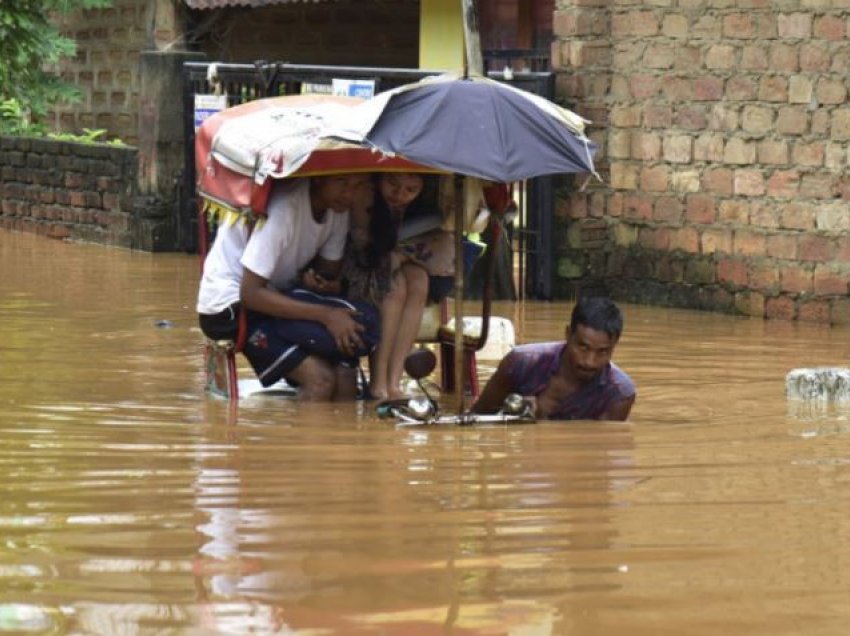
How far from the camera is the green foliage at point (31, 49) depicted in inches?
867

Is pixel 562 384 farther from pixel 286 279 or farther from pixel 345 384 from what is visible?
pixel 286 279

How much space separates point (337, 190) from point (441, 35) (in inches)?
441

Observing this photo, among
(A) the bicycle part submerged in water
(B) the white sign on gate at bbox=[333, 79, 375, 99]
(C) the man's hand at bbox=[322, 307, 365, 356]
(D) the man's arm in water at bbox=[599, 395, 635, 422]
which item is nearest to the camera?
(A) the bicycle part submerged in water

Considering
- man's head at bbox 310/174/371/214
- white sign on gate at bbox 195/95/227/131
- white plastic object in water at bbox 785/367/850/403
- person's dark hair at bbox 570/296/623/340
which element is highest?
white sign on gate at bbox 195/95/227/131

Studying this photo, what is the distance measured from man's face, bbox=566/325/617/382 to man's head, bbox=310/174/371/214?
1.39 metres

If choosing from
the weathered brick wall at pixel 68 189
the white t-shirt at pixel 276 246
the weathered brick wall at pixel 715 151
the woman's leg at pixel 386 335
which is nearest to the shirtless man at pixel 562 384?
the woman's leg at pixel 386 335

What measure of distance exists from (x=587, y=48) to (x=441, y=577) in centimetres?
1125

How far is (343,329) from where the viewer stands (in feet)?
32.1

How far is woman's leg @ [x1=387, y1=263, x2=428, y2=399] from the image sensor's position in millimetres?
10047

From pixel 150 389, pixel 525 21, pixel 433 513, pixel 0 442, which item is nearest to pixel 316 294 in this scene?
pixel 150 389

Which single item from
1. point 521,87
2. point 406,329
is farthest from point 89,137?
point 406,329

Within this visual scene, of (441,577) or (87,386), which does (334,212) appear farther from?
(441,577)

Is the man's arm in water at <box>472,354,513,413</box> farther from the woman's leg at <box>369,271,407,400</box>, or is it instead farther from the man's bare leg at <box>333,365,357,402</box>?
the man's bare leg at <box>333,365,357,402</box>

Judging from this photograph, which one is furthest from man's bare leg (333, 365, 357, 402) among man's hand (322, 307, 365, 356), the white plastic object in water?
the white plastic object in water
